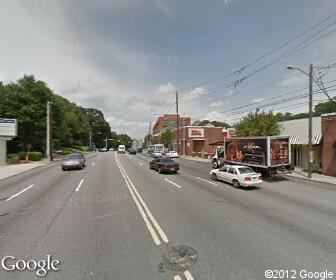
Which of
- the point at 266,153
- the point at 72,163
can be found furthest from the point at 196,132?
the point at 266,153

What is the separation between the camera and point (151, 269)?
15.8 ft

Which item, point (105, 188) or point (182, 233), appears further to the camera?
point (105, 188)

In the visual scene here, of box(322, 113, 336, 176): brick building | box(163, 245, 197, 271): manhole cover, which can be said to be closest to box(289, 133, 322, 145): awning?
box(322, 113, 336, 176): brick building

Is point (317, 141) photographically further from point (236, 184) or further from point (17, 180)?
point (17, 180)

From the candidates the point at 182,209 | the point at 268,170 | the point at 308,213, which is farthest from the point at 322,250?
the point at 268,170

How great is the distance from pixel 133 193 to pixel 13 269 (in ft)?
25.2

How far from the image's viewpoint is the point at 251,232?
6984 millimetres

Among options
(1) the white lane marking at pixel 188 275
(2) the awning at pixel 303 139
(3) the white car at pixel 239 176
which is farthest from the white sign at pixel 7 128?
(1) the white lane marking at pixel 188 275

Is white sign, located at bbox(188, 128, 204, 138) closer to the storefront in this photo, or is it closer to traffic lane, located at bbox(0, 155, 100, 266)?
the storefront

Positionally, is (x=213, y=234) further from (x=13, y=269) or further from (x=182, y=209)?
(x=13, y=269)

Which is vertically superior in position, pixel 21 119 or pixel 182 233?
pixel 21 119

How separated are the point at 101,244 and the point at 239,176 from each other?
10.7 m

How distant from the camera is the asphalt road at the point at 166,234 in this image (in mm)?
4898

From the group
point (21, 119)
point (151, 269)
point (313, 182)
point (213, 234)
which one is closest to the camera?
point (151, 269)
